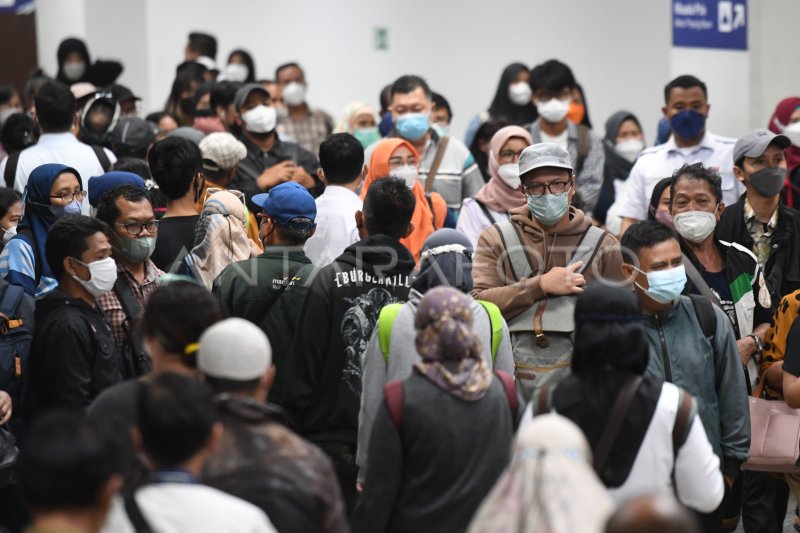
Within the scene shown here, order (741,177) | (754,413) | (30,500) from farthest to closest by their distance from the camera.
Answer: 1. (741,177)
2. (754,413)
3. (30,500)

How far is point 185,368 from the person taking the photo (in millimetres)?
3973

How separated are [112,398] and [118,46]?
33.1 ft

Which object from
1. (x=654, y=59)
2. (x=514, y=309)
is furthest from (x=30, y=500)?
(x=654, y=59)

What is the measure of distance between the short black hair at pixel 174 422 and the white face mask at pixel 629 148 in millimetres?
8103

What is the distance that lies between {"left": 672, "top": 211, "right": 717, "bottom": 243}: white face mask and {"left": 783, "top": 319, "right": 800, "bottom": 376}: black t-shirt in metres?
0.75

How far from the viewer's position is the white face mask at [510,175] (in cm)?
717

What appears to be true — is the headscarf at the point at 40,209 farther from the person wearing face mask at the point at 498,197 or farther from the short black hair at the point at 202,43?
the short black hair at the point at 202,43

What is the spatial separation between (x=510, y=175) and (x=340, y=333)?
7.11ft

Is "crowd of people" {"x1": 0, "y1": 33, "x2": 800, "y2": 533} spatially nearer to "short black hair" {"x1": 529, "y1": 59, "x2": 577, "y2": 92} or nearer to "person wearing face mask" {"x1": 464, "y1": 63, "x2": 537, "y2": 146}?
"short black hair" {"x1": 529, "y1": 59, "x2": 577, "y2": 92}

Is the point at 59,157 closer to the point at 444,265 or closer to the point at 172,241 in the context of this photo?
the point at 172,241

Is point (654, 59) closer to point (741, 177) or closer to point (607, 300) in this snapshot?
point (741, 177)

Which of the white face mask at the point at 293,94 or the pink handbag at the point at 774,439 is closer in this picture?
the pink handbag at the point at 774,439

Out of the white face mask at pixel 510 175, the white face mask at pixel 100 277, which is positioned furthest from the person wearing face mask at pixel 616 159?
the white face mask at pixel 100 277

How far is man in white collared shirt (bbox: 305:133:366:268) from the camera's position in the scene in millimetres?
6523
